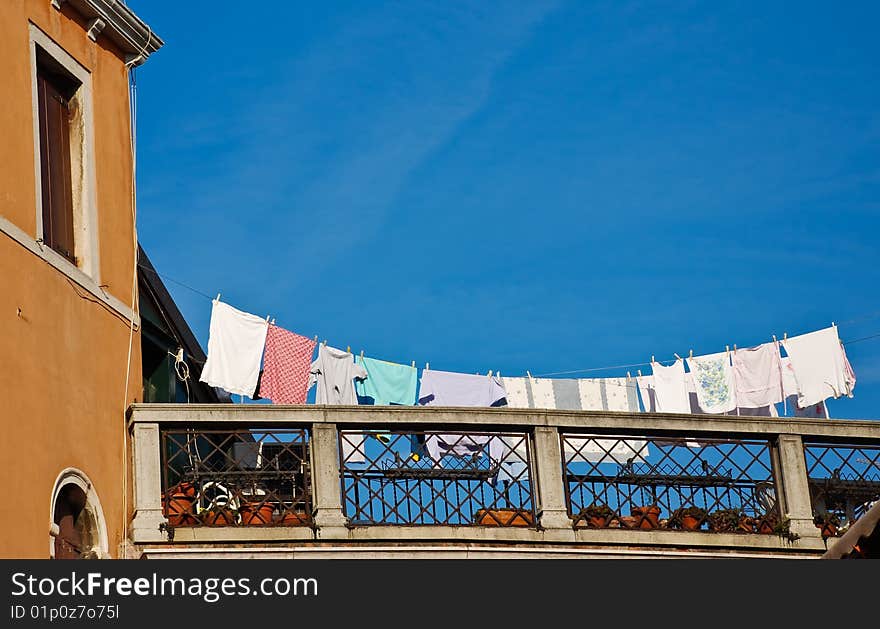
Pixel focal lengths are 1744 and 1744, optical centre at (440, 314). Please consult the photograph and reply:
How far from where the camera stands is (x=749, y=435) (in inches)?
773

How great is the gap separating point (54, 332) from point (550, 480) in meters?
5.49

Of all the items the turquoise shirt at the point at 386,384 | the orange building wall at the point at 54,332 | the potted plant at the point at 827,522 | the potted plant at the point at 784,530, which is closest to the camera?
the orange building wall at the point at 54,332

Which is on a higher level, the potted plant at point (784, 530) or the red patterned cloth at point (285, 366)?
the red patterned cloth at point (285, 366)

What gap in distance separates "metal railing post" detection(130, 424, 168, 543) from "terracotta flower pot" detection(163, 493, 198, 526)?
9 cm

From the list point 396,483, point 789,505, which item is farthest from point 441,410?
point 789,505

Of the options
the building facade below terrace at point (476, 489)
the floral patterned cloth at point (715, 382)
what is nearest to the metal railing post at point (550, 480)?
the building facade below terrace at point (476, 489)

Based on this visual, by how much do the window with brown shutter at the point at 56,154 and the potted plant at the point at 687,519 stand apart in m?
7.18

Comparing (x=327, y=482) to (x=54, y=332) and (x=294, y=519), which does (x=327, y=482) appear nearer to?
(x=294, y=519)

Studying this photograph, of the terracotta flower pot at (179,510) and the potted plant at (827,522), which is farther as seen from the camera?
the potted plant at (827,522)

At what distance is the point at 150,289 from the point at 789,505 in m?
9.31

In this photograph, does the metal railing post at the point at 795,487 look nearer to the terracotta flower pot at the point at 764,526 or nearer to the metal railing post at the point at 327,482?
the terracotta flower pot at the point at 764,526

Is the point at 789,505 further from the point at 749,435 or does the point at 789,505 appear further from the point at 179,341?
the point at 179,341

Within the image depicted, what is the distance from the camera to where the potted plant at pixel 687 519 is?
1919 cm

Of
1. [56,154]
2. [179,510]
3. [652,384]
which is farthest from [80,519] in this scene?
[652,384]
